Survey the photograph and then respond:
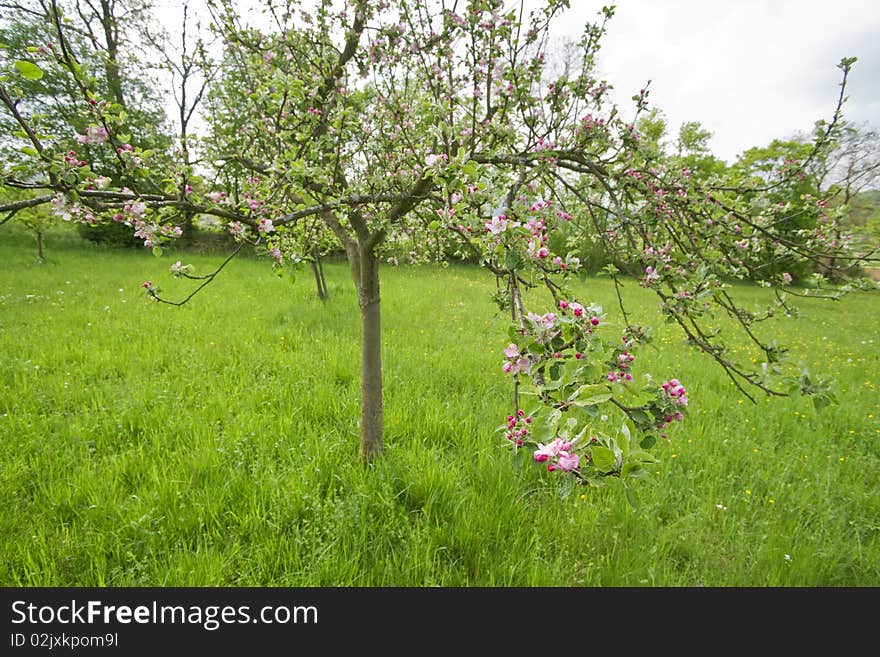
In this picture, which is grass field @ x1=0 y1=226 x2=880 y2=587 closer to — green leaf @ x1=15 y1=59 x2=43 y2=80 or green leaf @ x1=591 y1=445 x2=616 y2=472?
green leaf @ x1=591 y1=445 x2=616 y2=472

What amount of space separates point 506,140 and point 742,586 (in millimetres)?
→ 2939

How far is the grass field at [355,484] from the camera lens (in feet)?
7.20

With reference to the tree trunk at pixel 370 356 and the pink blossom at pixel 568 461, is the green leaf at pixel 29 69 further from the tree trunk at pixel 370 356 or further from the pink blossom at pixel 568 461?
the tree trunk at pixel 370 356

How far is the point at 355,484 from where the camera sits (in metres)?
2.70

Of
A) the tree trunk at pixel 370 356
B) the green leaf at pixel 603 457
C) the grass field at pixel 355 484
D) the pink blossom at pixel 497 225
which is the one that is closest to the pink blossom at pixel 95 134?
the tree trunk at pixel 370 356

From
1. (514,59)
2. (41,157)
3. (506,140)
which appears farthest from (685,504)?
(41,157)

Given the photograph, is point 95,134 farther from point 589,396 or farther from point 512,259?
point 589,396

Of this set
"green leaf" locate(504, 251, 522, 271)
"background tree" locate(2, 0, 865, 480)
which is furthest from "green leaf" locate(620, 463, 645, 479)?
"green leaf" locate(504, 251, 522, 271)

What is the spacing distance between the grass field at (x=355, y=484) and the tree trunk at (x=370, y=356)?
0.25 metres

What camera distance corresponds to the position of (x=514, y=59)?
7.59ft

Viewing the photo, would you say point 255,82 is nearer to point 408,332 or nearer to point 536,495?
point 536,495

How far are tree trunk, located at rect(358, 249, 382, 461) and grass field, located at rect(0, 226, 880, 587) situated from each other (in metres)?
0.25

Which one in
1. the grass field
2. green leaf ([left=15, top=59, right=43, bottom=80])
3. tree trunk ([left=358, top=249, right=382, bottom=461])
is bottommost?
the grass field

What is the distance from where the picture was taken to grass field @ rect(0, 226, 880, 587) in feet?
7.20
